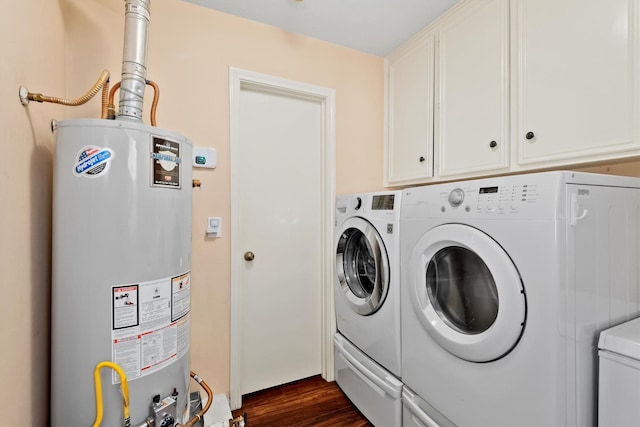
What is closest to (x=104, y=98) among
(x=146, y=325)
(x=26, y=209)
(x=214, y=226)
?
(x=26, y=209)

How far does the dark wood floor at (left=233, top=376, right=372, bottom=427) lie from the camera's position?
5.31ft

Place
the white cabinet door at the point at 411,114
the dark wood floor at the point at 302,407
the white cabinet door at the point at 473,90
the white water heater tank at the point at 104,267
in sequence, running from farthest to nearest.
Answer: the white cabinet door at the point at 411,114 → the dark wood floor at the point at 302,407 → the white cabinet door at the point at 473,90 → the white water heater tank at the point at 104,267

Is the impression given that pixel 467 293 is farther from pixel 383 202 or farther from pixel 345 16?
pixel 345 16

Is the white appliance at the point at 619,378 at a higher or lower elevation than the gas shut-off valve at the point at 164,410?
higher

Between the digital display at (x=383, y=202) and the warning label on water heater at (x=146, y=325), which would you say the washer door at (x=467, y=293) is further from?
the warning label on water heater at (x=146, y=325)

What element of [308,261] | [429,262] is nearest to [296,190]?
[308,261]

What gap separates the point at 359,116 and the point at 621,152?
143 centimetres

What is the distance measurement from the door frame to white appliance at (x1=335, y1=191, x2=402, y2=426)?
0.09 metres

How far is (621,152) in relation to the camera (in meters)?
1.03

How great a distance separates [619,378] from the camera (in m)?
0.86

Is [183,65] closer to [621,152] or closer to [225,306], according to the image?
[225,306]

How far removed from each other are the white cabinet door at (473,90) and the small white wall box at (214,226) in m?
1.38

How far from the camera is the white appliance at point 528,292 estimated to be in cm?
87

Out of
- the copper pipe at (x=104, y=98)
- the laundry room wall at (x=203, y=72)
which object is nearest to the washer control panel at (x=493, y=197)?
the laundry room wall at (x=203, y=72)
